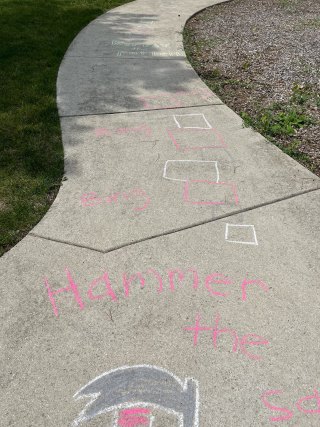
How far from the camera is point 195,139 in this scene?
14.6ft

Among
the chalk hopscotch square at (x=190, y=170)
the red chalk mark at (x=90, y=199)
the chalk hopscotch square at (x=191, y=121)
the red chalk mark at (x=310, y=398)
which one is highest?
the chalk hopscotch square at (x=191, y=121)

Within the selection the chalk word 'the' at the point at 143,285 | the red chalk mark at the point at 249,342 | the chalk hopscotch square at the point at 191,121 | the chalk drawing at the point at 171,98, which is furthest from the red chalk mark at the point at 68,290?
the chalk drawing at the point at 171,98

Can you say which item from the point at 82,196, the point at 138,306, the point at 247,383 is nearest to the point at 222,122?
the point at 82,196

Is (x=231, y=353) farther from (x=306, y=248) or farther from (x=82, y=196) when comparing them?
(x=82, y=196)

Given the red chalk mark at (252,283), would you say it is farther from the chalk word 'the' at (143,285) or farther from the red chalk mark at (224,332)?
the red chalk mark at (224,332)

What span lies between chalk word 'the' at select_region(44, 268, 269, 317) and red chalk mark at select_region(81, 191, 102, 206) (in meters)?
0.78

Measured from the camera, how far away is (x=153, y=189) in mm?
3697

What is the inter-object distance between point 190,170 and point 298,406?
89.2 inches

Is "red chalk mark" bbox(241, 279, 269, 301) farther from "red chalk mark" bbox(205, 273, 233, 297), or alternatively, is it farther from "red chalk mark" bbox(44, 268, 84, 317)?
"red chalk mark" bbox(44, 268, 84, 317)

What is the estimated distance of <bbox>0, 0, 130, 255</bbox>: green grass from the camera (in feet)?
11.6

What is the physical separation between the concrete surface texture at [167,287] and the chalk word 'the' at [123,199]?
0.05ft

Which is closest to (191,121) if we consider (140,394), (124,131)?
(124,131)

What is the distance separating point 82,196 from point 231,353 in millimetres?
1842

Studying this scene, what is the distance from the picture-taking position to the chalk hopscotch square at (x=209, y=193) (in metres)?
3.55
